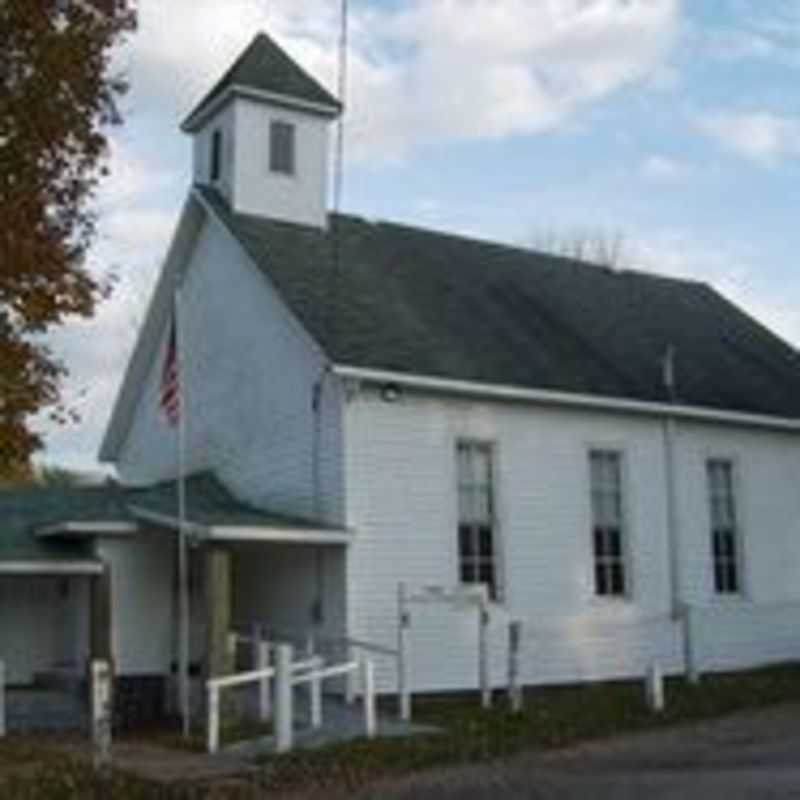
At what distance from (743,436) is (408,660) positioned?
8.97 metres

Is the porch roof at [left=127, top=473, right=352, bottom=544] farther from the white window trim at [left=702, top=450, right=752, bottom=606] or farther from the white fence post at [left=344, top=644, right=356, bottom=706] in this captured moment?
the white window trim at [left=702, top=450, right=752, bottom=606]

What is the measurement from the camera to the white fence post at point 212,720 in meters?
18.8

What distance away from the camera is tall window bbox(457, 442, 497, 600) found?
2458 cm

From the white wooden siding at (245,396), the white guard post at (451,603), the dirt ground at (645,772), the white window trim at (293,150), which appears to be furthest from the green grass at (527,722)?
the white window trim at (293,150)

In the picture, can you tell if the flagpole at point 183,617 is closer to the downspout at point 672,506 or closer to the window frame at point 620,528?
the window frame at point 620,528

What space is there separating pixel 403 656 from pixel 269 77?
465 inches

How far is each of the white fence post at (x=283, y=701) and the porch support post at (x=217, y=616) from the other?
2560 mm

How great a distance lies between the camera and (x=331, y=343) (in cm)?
2317

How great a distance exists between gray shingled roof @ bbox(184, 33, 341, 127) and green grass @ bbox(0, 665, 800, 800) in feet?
36.2

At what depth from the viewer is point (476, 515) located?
81.3 feet

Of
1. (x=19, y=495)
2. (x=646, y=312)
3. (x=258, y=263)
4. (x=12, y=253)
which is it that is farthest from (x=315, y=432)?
(x=646, y=312)

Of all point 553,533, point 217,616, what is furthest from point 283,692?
point 553,533

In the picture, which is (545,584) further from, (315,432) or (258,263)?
(258,263)

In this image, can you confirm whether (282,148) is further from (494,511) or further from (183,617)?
(183,617)
